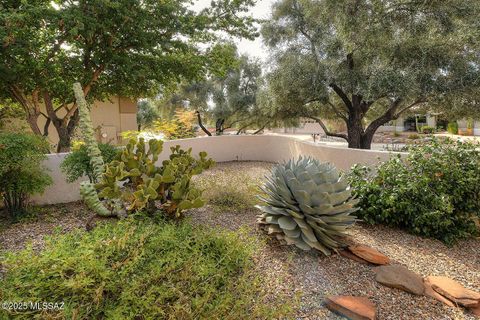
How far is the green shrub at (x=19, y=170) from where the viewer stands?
3.59 m

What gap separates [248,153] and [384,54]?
5769 mm

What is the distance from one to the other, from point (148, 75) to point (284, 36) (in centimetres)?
607

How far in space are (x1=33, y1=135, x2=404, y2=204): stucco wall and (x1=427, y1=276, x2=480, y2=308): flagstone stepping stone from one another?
262 centimetres

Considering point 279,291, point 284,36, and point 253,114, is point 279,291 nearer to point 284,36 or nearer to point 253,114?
point 284,36

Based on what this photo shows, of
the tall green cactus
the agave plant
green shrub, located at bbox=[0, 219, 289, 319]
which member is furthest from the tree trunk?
the agave plant

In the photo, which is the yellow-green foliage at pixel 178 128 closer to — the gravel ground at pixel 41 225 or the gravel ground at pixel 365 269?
the gravel ground at pixel 41 225

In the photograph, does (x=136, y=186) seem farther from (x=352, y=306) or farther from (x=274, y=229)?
(x=352, y=306)

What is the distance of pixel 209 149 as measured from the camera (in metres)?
10.2

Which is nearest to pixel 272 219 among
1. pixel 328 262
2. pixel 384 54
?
pixel 328 262

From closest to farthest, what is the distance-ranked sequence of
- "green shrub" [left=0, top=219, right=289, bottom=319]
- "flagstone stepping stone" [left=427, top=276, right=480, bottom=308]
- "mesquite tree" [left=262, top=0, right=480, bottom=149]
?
"green shrub" [left=0, top=219, right=289, bottom=319] < "flagstone stepping stone" [left=427, top=276, right=480, bottom=308] < "mesquite tree" [left=262, top=0, right=480, bottom=149]

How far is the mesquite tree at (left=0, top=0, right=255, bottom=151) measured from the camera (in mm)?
5113

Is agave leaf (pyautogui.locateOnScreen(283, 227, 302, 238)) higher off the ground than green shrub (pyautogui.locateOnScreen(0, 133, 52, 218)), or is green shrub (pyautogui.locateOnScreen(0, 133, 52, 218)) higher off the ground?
green shrub (pyautogui.locateOnScreen(0, 133, 52, 218))

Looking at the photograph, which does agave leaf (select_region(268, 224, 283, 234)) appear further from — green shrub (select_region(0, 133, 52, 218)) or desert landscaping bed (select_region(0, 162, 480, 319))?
Answer: green shrub (select_region(0, 133, 52, 218))

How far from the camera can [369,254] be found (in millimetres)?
3074
